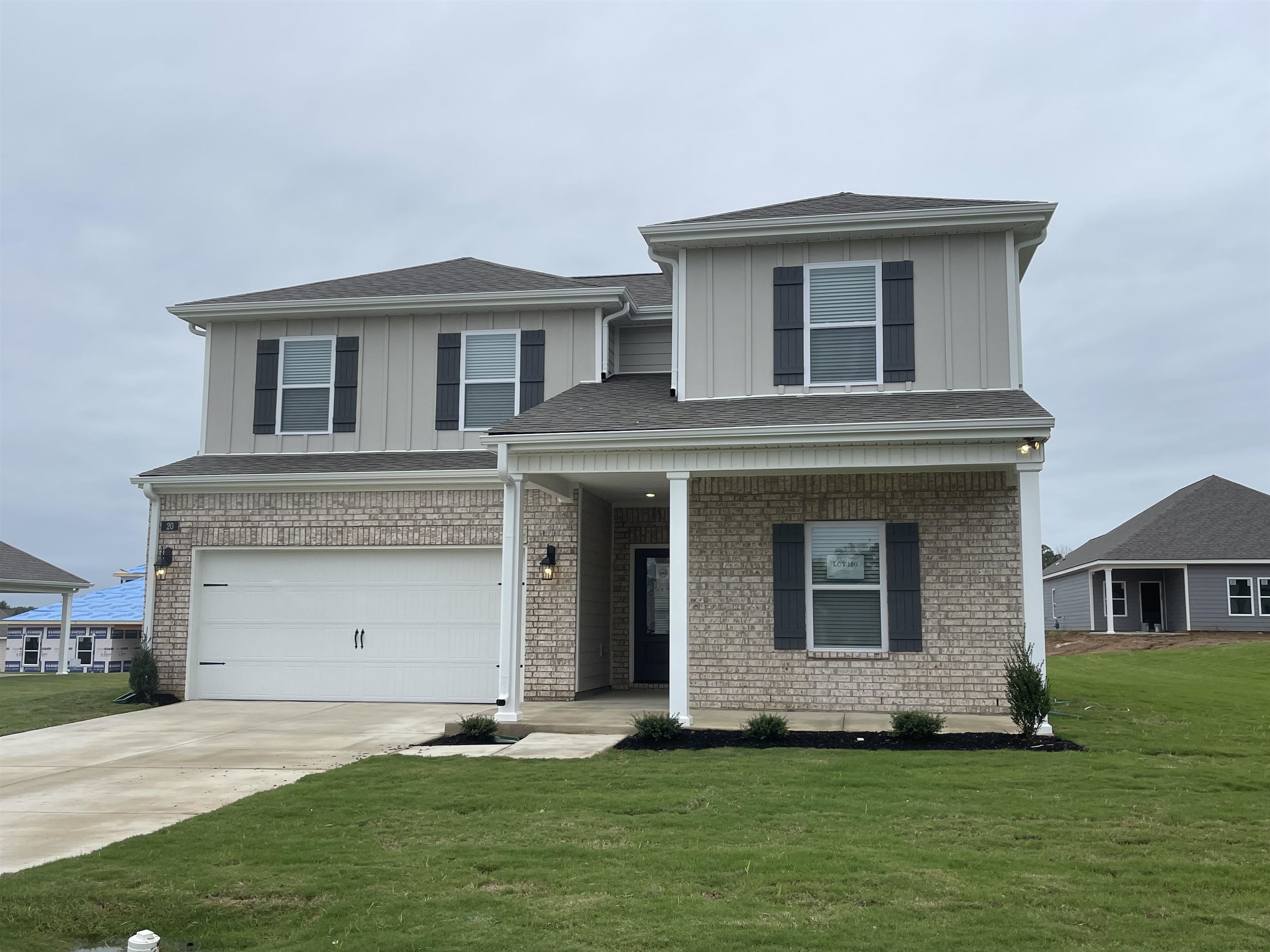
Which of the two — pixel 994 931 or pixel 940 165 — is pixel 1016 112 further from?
pixel 994 931

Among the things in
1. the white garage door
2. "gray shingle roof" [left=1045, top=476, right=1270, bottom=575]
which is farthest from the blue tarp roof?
"gray shingle roof" [left=1045, top=476, right=1270, bottom=575]

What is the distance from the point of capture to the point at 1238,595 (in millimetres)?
29047

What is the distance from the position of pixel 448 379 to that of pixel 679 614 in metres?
6.01

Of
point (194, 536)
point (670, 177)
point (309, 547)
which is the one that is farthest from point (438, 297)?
point (670, 177)

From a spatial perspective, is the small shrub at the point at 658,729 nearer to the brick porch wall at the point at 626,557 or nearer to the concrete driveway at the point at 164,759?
the concrete driveway at the point at 164,759

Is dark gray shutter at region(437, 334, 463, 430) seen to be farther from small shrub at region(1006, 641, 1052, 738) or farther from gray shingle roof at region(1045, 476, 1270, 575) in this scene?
gray shingle roof at region(1045, 476, 1270, 575)

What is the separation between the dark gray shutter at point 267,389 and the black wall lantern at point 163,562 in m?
2.14

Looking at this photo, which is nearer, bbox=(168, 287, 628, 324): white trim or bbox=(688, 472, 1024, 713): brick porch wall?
Result: bbox=(688, 472, 1024, 713): brick porch wall

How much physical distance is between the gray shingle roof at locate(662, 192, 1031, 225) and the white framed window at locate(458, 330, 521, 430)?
11.2 feet

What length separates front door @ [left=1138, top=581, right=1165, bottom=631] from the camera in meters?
32.7

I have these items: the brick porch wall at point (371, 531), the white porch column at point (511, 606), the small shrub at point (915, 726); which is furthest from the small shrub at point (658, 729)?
the brick porch wall at point (371, 531)

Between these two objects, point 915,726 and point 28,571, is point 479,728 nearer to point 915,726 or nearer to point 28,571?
point 915,726

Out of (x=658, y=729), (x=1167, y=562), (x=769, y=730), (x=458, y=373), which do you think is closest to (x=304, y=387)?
(x=458, y=373)

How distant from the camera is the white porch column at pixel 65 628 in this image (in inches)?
957
